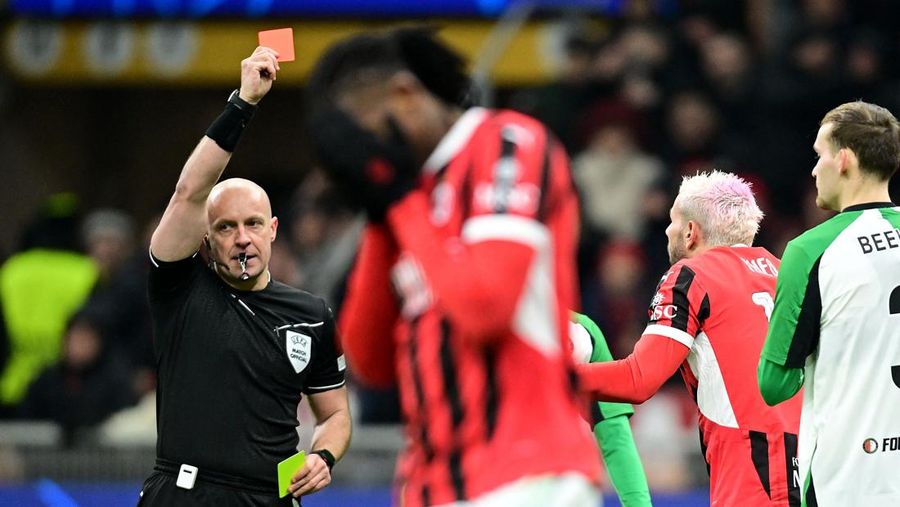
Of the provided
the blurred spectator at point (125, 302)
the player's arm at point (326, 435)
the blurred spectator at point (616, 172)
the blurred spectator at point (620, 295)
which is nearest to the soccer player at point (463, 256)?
the player's arm at point (326, 435)

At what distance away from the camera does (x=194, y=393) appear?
5.32 metres

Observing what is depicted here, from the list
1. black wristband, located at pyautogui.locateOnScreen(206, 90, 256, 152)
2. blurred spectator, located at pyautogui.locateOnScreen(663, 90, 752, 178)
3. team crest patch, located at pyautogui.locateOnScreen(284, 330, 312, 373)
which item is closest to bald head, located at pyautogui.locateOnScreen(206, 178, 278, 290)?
team crest patch, located at pyautogui.locateOnScreen(284, 330, 312, 373)

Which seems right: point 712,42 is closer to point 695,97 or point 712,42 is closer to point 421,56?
point 695,97

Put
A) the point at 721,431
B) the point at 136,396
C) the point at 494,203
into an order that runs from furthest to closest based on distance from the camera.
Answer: the point at 136,396
the point at 721,431
the point at 494,203

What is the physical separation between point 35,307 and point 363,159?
828 cm

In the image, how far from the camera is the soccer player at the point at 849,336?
469 cm

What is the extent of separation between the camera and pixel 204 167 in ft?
16.4

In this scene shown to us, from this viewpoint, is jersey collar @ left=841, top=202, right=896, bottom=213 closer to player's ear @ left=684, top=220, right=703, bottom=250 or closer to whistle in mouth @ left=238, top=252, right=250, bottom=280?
player's ear @ left=684, top=220, right=703, bottom=250

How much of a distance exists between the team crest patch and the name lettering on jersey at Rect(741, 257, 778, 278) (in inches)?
64.5

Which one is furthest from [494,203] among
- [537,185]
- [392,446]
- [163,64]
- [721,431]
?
[163,64]

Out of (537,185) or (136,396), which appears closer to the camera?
(537,185)

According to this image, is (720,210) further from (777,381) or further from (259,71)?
(259,71)

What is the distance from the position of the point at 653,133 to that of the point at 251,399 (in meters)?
5.99

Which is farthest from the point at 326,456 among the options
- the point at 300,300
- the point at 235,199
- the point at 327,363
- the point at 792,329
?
the point at 792,329
